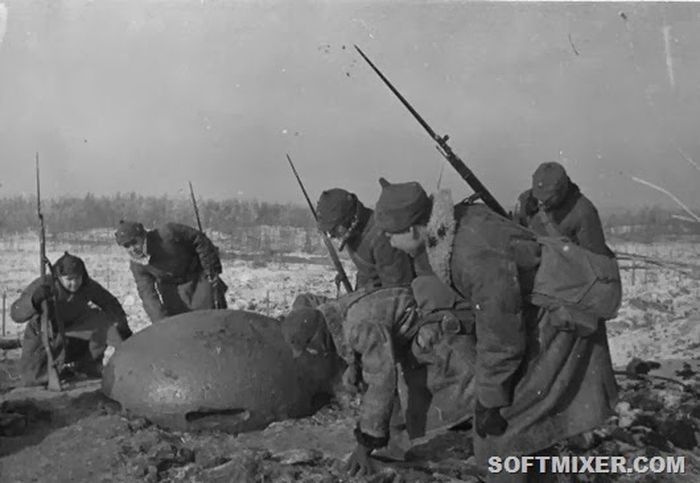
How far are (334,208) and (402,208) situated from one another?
1569mm

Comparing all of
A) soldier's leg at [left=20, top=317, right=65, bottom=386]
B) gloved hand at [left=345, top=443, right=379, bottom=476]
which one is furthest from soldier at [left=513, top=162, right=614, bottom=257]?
soldier's leg at [left=20, top=317, right=65, bottom=386]

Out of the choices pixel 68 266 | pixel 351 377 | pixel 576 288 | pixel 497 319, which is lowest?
pixel 351 377

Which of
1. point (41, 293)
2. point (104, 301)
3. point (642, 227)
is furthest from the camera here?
point (642, 227)

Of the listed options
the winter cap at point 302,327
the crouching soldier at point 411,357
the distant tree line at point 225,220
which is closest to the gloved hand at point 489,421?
the crouching soldier at point 411,357

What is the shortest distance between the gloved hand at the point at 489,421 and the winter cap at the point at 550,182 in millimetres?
2393

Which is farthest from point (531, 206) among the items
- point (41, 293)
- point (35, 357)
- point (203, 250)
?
point (35, 357)

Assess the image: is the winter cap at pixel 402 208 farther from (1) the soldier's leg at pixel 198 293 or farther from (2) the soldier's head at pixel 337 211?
(1) the soldier's leg at pixel 198 293

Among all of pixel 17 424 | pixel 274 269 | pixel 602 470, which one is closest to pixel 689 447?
pixel 602 470

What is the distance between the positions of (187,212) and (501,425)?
19485 mm

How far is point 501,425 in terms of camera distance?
9.54 feet

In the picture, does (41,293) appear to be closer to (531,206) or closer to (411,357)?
(411,357)

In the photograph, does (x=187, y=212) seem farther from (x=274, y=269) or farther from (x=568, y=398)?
(x=568, y=398)

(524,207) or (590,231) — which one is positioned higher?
(524,207)

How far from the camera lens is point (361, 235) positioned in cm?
461
